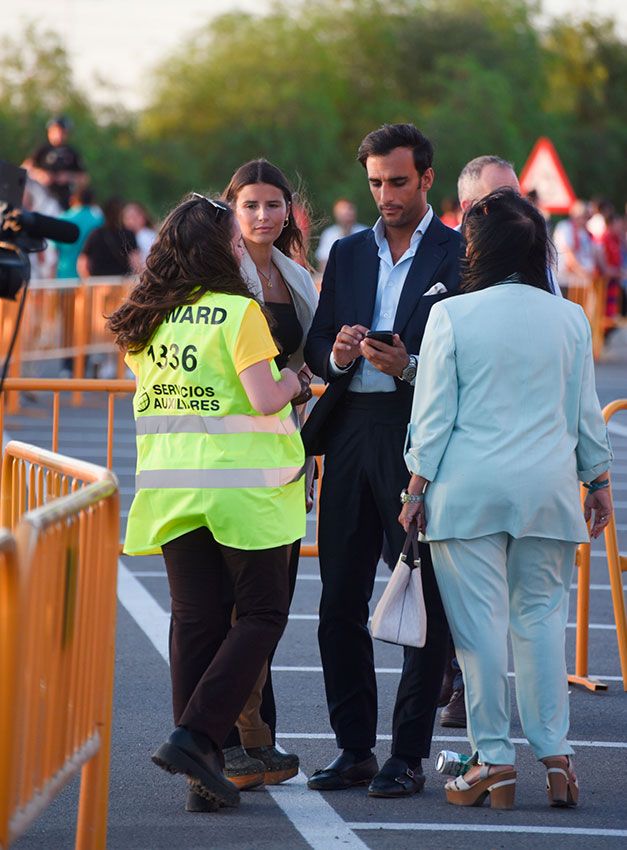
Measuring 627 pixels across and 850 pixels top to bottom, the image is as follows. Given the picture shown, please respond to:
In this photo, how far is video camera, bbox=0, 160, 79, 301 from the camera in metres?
4.16

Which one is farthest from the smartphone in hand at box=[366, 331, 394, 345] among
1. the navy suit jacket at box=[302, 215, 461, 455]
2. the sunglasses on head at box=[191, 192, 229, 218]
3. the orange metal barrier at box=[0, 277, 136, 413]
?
the orange metal barrier at box=[0, 277, 136, 413]

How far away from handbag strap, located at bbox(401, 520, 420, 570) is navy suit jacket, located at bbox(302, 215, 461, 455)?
0.49 meters

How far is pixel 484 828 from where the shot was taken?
5.18 metres

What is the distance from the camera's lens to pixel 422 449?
521 cm

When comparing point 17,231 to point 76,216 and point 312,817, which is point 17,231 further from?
point 76,216

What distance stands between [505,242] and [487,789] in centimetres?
175

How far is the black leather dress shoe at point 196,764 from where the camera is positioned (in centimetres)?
504

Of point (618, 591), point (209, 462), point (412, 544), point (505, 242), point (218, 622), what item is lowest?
point (618, 591)

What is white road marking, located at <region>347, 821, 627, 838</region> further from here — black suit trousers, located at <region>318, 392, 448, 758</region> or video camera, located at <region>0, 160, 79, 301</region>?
video camera, located at <region>0, 160, 79, 301</region>

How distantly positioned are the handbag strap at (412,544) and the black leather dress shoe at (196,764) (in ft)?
2.78

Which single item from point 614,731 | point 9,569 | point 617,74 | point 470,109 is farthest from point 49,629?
point 617,74

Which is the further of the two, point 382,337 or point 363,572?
point 363,572

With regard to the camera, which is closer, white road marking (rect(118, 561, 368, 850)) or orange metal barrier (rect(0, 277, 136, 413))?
white road marking (rect(118, 561, 368, 850))

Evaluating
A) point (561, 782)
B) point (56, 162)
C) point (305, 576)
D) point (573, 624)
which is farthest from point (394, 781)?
point (56, 162)
